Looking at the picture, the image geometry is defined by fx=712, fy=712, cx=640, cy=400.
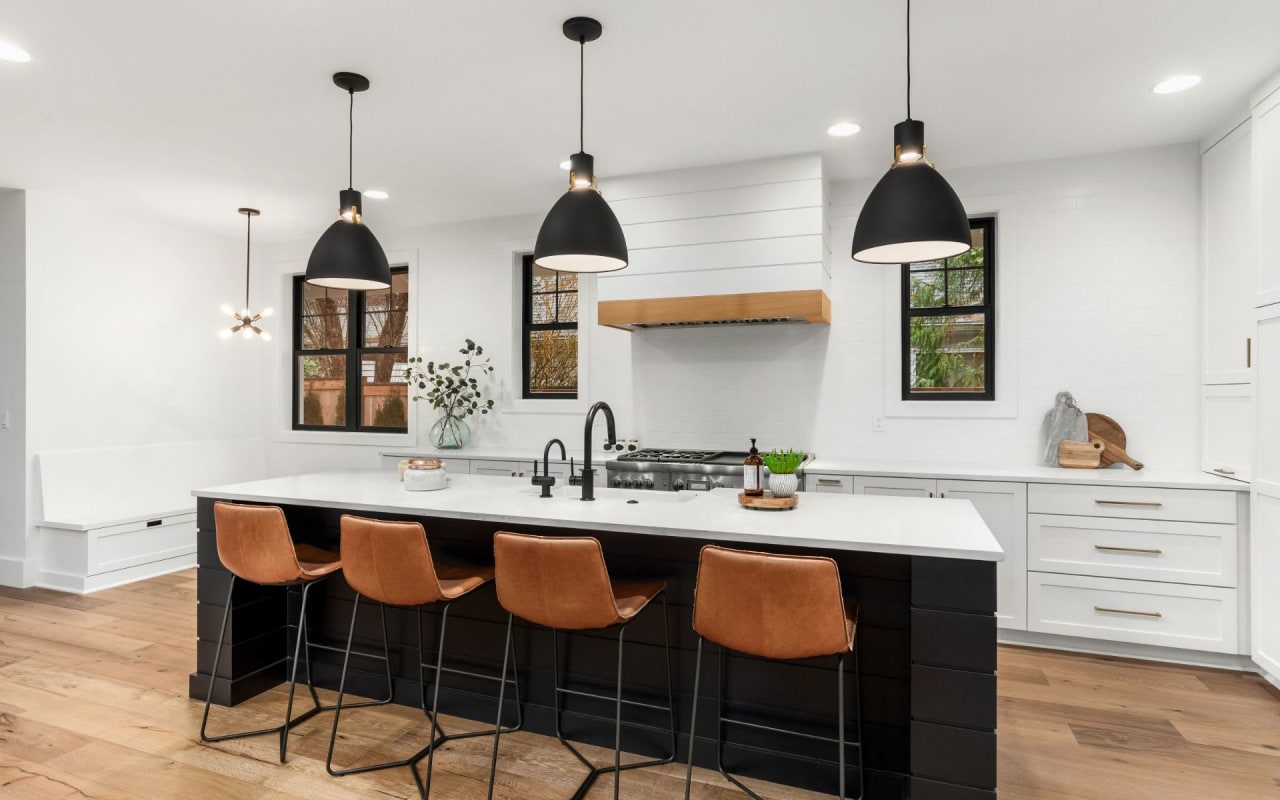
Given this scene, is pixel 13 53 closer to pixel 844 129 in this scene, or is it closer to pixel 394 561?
pixel 394 561

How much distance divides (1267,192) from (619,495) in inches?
128

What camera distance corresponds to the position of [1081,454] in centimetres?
396

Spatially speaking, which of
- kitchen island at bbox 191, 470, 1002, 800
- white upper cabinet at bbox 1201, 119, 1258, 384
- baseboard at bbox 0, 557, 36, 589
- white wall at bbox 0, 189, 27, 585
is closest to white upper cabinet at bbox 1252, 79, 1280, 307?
white upper cabinet at bbox 1201, 119, 1258, 384

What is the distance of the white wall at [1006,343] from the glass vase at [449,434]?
257 mm

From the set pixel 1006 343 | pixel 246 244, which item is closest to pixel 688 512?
pixel 1006 343

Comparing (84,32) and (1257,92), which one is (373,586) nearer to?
(84,32)

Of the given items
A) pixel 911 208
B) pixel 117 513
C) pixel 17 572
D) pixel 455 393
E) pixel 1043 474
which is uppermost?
pixel 911 208

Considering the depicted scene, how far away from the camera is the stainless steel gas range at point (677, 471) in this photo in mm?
4098

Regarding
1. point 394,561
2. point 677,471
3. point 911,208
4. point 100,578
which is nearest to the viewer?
point 911,208

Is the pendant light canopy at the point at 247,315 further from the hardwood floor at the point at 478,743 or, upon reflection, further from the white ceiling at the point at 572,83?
the hardwood floor at the point at 478,743

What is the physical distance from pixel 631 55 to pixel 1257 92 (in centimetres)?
292

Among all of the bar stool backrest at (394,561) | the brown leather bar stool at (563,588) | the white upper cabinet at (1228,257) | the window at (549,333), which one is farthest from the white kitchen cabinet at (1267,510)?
the window at (549,333)

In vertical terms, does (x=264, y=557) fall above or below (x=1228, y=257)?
below

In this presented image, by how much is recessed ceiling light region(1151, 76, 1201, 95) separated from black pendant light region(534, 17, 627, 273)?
2568mm
